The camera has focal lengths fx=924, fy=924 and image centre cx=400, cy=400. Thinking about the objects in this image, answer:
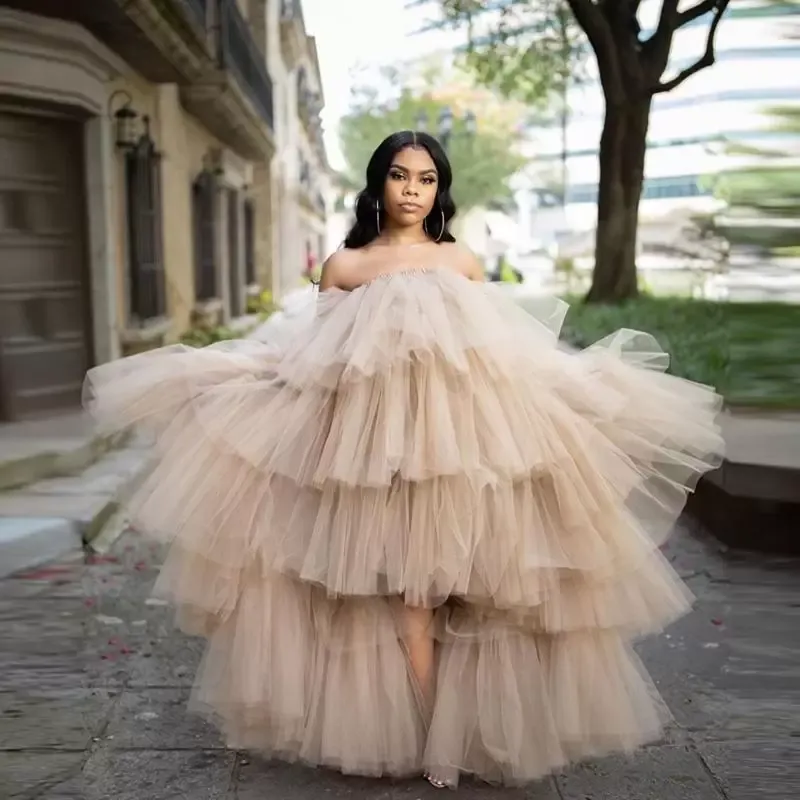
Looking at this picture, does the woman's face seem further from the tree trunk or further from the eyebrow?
the tree trunk

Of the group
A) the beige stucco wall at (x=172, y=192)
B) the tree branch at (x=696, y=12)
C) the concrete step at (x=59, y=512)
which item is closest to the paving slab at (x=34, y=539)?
the concrete step at (x=59, y=512)

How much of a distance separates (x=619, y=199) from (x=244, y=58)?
172 inches

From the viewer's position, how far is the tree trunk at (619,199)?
7348 mm

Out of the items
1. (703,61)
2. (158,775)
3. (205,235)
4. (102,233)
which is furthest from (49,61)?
(158,775)

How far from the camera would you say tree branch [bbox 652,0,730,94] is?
570 cm

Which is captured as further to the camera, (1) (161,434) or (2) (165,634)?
(2) (165,634)

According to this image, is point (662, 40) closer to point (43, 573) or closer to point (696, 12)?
point (696, 12)

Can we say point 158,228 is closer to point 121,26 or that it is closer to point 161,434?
point 121,26

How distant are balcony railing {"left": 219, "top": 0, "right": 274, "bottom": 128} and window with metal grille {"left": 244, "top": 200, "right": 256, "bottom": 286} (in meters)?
1.04

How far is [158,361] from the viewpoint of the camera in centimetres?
238

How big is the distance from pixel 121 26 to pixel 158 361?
4547 mm

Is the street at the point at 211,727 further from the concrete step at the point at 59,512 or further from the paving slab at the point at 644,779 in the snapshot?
the concrete step at the point at 59,512

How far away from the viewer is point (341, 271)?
2.42 meters

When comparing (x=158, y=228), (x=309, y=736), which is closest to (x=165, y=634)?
(x=309, y=736)
